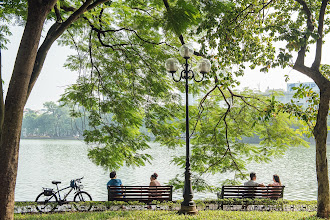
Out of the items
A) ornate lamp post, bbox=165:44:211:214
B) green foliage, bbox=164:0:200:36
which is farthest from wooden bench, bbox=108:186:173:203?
green foliage, bbox=164:0:200:36

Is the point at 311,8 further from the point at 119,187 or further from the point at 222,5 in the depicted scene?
the point at 119,187

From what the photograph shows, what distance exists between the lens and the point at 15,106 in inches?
233

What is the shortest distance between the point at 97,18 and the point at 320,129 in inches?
288

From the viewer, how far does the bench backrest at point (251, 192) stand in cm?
948

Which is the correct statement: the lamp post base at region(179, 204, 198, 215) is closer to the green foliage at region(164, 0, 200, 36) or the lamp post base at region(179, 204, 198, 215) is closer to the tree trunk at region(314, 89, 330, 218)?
the tree trunk at region(314, 89, 330, 218)

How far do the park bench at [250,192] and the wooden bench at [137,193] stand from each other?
5.38 ft

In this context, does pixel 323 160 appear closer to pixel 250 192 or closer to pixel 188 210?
pixel 250 192

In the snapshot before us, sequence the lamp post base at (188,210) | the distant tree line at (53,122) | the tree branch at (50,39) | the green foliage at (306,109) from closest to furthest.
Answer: the tree branch at (50,39), the green foliage at (306,109), the lamp post base at (188,210), the distant tree line at (53,122)

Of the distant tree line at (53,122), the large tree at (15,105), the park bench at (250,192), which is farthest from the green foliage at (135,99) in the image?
the distant tree line at (53,122)

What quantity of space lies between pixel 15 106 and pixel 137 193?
456 cm

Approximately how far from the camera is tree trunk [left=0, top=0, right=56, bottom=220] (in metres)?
5.78

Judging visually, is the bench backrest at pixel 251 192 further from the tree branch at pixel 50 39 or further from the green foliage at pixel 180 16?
the tree branch at pixel 50 39

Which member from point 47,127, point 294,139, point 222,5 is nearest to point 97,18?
point 222,5

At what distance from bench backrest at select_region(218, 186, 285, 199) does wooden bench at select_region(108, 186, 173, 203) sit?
164 centimetres
